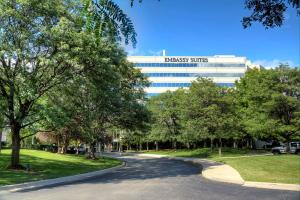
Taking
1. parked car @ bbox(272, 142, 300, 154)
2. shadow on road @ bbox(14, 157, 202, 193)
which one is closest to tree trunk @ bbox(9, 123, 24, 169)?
shadow on road @ bbox(14, 157, 202, 193)

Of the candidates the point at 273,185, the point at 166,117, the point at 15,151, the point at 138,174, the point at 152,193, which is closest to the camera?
the point at 152,193

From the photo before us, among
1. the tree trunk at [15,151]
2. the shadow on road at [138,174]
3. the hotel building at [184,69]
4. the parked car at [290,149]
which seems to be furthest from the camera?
the hotel building at [184,69]

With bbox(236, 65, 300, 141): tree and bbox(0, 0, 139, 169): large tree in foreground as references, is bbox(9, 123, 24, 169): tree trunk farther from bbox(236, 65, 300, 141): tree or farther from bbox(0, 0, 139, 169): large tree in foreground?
bbox(236, 65, 300, 141): tree

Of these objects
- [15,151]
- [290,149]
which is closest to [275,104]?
[290,149]

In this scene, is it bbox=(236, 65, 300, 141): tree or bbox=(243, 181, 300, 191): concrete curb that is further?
bbox=(236, 65, 300, 141): tree

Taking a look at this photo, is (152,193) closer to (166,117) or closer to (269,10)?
(269,10)

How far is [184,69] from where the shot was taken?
111 m

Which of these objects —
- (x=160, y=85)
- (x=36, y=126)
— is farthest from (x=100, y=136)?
(x=160, y=85)

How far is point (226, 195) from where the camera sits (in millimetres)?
14672

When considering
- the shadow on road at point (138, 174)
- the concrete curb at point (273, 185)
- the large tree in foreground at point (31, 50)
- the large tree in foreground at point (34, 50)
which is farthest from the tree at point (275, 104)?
the large tree in foreground at point (31, 50)

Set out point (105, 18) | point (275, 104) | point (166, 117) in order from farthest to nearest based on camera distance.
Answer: point (166, 117) < point (275, 104) < point (105, 18)

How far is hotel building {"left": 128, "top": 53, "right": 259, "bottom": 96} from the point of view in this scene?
11006 centimetres

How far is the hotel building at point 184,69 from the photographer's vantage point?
361 feet

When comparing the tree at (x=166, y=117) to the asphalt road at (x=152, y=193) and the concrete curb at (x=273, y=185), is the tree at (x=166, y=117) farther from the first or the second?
the asphalt road at (x=152, y=193)
